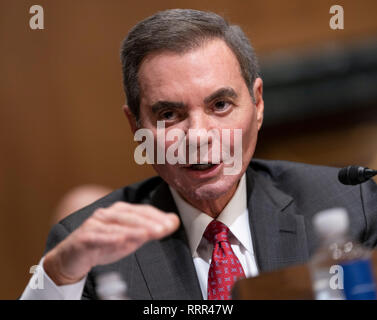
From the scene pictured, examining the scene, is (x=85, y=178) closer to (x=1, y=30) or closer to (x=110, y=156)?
(x=110, y=156)

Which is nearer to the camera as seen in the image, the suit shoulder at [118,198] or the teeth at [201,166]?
the teeth at [201,166]

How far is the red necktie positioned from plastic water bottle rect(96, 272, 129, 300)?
0.23 meters

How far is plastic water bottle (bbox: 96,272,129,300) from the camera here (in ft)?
4.43

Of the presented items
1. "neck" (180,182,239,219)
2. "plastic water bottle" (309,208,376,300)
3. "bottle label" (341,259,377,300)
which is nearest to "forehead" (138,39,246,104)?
"neck" (180,182,239,219)

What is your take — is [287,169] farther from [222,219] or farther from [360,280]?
[360,280]

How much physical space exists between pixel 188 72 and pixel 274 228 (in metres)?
0.50

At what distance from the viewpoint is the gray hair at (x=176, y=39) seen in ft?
4.88

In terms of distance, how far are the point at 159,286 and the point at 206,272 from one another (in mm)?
135

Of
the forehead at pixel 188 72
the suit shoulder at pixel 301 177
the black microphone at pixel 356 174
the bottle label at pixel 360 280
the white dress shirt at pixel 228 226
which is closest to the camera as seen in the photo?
the bottle label at pixel 360 280

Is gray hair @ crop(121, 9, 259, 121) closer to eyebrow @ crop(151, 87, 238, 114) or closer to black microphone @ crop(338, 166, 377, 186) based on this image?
eyebrow @ crop(151, 87, 238, 114)

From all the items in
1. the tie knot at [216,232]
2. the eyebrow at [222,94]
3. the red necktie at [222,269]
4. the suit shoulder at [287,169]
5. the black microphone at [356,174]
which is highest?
the eyebrow at [222,94]

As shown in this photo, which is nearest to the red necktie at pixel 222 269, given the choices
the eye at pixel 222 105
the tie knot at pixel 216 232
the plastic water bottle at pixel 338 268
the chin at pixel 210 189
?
the tie knot at pixel 216 232

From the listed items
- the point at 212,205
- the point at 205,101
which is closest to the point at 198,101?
the point at 205,101

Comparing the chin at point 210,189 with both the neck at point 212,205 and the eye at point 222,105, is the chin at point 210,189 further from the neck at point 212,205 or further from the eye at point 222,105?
the eye at point 222,105
